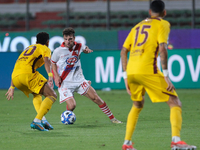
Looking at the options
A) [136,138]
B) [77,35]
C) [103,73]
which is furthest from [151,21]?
[77,35]

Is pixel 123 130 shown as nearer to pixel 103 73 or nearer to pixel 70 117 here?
pixel 70 117

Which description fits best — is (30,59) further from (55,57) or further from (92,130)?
(92,130)

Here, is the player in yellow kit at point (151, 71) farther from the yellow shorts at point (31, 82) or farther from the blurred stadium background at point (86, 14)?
the blurred stadium background at point (86, 14)

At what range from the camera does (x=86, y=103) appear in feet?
37.2

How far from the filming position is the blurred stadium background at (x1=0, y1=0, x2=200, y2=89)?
14.5 m

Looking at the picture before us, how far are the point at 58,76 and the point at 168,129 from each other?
2.30m

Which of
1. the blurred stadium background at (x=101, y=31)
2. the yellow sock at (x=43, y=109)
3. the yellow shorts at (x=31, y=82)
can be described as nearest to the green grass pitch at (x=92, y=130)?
the yellow sock at (x=43, y=109)

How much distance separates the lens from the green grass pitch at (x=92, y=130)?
539 cm

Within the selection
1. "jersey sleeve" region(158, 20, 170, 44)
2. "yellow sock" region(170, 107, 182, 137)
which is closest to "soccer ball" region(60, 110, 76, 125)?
"yellow sock" region(170, 107, 182, 137)

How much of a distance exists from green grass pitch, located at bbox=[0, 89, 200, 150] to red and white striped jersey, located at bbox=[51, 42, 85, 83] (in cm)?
93

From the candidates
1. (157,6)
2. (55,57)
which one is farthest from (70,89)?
(157,6)

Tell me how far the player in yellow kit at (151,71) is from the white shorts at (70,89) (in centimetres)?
280

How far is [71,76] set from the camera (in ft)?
25.1

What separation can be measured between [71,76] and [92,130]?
1.40 metres
